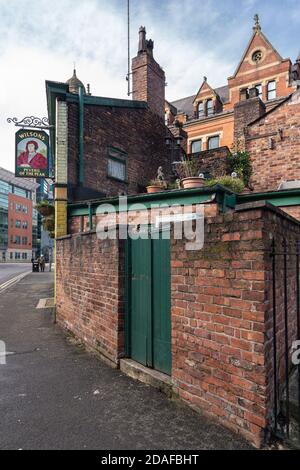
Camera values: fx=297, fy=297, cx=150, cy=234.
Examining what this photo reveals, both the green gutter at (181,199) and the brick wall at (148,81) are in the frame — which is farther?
the brick wall at (148,81)

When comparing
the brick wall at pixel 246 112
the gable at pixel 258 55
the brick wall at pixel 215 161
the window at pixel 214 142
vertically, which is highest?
the gable at pixel 258 55

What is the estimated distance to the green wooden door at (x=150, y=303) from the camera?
146 inches

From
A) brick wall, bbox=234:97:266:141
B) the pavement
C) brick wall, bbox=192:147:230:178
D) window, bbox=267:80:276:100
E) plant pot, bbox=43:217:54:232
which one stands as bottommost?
the pavement

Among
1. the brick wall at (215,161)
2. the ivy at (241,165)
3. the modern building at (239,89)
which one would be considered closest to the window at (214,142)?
the modern building at (239,89)

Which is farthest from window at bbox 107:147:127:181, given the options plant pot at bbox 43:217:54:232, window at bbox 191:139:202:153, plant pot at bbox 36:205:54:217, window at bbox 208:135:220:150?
window at bbox 191:139:202:153

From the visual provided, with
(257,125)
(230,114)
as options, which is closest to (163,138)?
(257,125)

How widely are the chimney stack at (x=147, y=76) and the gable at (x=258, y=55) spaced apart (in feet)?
61.4

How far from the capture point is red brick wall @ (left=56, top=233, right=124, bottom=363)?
171 inches

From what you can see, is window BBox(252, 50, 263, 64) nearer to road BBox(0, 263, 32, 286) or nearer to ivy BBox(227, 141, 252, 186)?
ivy BBox(227, 141, 252, 186)

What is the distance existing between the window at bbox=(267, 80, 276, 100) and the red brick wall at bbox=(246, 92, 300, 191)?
1778cm

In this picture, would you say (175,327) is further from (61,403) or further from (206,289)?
(61,403)

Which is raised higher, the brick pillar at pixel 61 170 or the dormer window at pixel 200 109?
the dormer window at pixel 200 109

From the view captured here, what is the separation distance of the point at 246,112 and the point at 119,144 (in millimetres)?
7629

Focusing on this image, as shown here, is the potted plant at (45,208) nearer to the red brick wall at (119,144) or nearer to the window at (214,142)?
the red brick wall at (119,144)
